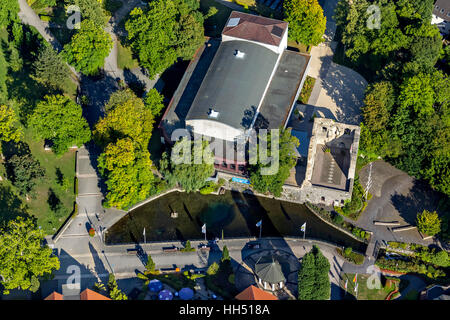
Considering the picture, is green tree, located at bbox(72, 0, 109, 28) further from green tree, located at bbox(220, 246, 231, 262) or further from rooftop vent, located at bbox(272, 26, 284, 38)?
green tree, located at bbox(220, 246, 231, 262)

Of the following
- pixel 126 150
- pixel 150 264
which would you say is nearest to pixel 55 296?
pixel 150 264

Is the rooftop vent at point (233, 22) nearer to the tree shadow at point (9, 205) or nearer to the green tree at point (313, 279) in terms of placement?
the green tree at point (313, 279)

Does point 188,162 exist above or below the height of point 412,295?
above

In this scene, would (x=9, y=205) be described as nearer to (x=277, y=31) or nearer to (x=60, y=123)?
(x=60, y=123)

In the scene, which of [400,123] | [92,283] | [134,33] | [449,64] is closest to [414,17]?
[449,64]

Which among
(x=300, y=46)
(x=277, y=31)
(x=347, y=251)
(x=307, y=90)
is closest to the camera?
(x=347, y=251)

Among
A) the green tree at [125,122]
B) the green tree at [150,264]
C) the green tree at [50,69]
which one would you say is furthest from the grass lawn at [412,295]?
the green tree at [50,69]
